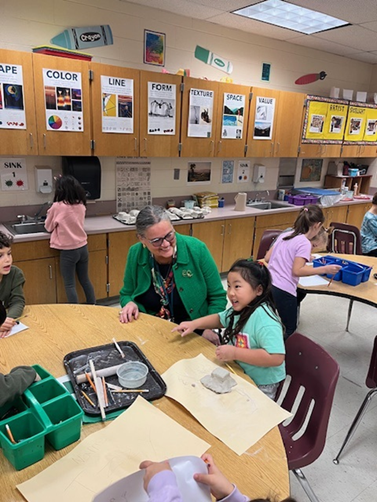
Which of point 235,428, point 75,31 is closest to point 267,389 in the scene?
point 235,428

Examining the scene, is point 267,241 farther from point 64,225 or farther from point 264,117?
point 264,117

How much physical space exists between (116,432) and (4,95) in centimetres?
282

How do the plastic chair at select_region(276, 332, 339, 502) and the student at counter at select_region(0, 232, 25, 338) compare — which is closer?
the plastic chair at select_region(276, 332, 339, 502)

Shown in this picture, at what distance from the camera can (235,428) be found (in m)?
1.12

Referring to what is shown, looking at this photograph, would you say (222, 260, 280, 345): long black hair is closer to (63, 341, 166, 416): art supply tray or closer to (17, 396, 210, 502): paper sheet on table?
(63, 341, 166, 416): art supply tray

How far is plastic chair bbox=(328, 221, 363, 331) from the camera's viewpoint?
3.80 meters

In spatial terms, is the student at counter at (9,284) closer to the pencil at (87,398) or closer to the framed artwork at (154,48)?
the pencil at (87,398)

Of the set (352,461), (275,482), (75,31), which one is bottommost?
(352,461)

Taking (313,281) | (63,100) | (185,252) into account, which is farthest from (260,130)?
(185,252)

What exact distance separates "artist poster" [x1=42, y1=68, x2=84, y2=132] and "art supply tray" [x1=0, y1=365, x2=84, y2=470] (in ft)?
8.64

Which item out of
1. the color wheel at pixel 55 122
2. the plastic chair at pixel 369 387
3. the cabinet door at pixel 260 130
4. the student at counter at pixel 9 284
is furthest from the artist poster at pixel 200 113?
the plastic chair at pixel 369 387

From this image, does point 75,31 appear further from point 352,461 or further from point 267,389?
point 352,461

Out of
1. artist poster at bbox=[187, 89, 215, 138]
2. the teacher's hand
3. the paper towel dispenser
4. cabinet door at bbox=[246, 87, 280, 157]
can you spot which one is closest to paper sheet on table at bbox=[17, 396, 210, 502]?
the teacher's hand

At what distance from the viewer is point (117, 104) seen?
344cm
